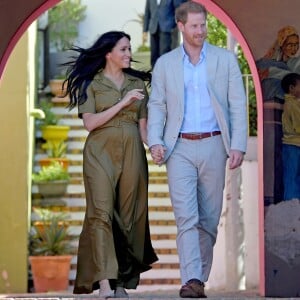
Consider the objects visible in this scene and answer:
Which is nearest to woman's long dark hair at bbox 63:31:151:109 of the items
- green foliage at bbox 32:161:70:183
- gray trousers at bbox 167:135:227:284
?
gray trousers at bbox 167:135:227:284

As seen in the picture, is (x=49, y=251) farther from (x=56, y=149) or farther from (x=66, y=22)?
(x=66, y=22)

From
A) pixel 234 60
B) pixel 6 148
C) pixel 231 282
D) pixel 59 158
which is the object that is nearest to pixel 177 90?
pixel 234 60

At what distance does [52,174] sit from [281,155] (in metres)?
8.78

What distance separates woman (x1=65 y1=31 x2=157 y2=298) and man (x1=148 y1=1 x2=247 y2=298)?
28cm

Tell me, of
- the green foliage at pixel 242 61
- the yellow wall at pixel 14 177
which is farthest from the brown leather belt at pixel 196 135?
the yellow wall at pixel 14 177

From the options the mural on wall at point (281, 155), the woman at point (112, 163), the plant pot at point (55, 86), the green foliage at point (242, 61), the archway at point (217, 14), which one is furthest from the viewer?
the plant pot at point (55, 86)

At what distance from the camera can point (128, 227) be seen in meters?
10.9

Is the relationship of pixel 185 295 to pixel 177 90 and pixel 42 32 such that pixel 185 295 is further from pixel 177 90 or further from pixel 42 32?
pixel 42 32

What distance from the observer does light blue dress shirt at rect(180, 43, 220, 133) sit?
34.3 feet

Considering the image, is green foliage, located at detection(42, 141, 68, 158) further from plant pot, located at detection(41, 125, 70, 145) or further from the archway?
the archway

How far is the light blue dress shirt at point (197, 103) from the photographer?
10445mm

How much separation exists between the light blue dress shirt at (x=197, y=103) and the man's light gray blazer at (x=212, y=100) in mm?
39

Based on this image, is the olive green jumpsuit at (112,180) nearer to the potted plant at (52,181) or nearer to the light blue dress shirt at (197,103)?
the light blue dress shirt at (197,103)

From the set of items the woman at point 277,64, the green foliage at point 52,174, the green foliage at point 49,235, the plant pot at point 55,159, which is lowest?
the green foliage at point 49,235
